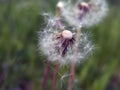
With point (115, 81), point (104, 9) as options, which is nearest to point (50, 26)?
point (104, 9)

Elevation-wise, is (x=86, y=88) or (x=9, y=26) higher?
(x=9, y=26)

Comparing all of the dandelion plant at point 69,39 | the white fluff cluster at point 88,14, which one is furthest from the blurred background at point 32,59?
the dandelion plant at point 69,39

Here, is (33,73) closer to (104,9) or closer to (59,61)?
(104,9)

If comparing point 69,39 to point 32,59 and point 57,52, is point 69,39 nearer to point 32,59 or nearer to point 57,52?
point 57,52

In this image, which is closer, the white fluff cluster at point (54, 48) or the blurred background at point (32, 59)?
the white fluff cluster at point (54, 48)

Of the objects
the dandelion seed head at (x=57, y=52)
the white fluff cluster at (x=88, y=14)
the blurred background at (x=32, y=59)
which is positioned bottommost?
the dandelion seed head at (x=57, y=52)

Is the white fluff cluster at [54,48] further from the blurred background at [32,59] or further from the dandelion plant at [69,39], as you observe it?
the blurred background at [32,59]

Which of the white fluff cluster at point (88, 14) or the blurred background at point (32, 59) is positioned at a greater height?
the blurred background at point (32, 59)

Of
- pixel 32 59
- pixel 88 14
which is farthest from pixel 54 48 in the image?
pixel 32 59

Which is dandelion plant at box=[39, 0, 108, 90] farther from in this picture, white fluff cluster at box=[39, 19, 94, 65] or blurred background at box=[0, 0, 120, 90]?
blurred background at box=[0, 0, 120, 90]
